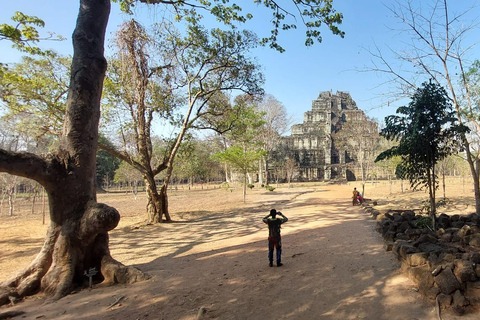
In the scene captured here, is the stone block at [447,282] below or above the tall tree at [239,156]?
below

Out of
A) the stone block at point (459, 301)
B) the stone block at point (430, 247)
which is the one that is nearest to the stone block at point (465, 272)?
the stone block at point (459, 301)

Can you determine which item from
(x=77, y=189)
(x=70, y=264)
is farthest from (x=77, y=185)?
(x=70, y=264)

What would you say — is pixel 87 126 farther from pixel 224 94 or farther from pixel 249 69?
pixel 224 94

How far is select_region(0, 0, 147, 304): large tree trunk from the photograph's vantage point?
4.38 meters

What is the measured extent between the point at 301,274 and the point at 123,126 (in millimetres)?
9341

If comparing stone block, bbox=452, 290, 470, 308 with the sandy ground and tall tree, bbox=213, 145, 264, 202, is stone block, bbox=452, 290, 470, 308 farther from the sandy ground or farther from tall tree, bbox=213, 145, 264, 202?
tall tree, bbox=213, 145, 264, 202

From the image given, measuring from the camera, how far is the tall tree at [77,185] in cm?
438

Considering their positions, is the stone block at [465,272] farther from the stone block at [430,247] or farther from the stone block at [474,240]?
the stone block at [474,240]

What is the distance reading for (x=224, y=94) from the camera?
45.1 feet

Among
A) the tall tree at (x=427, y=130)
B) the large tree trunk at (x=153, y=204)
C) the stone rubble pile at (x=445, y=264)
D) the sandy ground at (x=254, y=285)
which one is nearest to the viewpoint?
the stone rubble pile at (x=445, y=264)

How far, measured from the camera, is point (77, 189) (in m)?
4.81

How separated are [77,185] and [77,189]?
0.07m

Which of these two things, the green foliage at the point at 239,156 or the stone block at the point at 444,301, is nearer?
the stone block at the point at 444,301

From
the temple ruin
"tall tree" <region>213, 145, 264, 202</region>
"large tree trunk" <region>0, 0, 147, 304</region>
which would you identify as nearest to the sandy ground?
"large tree trunk" <region>0, 0, 147, 304</region>
